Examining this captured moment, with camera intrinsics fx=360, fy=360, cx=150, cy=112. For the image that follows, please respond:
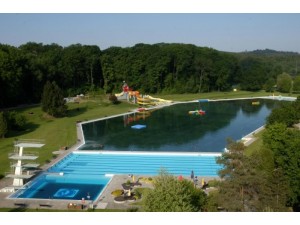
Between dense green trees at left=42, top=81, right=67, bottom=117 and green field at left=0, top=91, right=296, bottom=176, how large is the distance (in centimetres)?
87

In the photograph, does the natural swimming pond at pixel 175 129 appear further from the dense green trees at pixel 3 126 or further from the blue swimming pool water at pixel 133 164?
the dense green trees at pixel 3 126

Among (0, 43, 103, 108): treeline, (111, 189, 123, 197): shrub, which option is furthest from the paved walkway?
(0, 43, 103, 108): treeline

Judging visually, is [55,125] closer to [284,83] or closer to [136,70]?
[136,70]

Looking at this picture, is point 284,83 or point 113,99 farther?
point 284,83

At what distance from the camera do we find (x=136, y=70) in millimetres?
71312

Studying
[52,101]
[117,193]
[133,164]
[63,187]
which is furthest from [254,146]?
[52,101]

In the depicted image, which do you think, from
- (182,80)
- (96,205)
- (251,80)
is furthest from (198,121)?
(251,80)

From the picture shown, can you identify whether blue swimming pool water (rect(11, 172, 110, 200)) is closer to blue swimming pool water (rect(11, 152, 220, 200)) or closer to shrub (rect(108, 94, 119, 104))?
blue swimming pool water (rect(11, 152, 220, 200))

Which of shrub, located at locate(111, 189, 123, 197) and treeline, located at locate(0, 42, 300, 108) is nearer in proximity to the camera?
shrub, located at locate(111, 189, 123, 197)

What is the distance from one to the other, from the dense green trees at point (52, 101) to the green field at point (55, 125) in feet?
2.84

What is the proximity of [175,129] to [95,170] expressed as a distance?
1579cm

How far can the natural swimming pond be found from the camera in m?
32.7

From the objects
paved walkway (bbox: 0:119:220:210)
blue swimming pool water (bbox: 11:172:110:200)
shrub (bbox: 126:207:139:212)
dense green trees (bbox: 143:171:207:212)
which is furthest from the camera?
blue swimming pool water (bbox: 11:172:110:200)

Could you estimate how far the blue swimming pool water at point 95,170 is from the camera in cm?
2185
